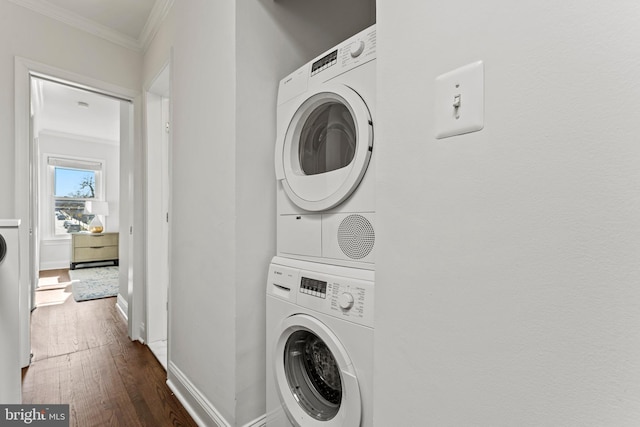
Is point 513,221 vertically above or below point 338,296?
above

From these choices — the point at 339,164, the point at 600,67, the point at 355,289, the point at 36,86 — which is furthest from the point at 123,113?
the point at 600,67

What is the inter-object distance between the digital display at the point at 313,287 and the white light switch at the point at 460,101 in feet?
2.18

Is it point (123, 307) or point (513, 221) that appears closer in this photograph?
point (513, 221)

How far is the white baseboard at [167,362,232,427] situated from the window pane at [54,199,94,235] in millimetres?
5717

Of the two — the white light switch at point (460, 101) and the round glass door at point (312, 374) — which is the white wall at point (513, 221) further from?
the round glass door at point (312, 374)

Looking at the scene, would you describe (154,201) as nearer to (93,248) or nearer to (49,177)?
(93,248)

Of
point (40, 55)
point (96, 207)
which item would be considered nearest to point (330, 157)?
point (40, 55)

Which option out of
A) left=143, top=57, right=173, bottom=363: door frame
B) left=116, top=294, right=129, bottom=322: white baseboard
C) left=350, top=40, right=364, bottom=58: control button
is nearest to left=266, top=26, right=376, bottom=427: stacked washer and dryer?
left=350, top=40, right=364, bottom=58: control button

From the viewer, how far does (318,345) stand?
46.9 inches

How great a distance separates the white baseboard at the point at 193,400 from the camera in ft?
4.47

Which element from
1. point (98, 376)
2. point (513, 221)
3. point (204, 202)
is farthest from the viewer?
point (98, 376)

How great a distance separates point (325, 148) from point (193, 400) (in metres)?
1.52

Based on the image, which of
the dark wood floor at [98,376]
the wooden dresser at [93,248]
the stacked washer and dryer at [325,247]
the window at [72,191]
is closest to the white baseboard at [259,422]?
the stacked washer and dryer at [325,247]

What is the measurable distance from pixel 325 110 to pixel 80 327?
3.14 metres
